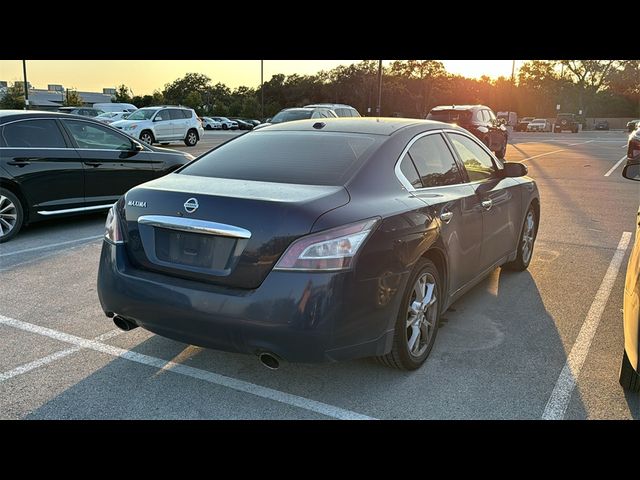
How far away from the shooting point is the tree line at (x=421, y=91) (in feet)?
222

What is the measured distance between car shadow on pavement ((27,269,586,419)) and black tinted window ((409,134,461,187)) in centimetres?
107

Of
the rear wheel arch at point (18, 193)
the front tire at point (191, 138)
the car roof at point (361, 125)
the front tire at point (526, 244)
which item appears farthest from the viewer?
the front tire at point (191, 138)

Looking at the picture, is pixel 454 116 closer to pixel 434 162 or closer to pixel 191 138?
pixel 191 138

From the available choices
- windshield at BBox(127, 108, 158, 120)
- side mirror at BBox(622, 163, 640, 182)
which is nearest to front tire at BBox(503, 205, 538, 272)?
side mirror at BBox(622, 163, 640, 182)

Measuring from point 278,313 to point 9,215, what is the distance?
5.25m

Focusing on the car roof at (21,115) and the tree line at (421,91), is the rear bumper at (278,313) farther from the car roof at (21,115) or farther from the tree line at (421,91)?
the tree line at (421,91)

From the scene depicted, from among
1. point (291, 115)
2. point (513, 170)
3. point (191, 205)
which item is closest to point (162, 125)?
point (291, 115)

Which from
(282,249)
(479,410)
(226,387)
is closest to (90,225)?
(226,387)

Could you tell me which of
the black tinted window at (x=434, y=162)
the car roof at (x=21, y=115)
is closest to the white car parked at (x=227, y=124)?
the car roof at (x=21, y=115)

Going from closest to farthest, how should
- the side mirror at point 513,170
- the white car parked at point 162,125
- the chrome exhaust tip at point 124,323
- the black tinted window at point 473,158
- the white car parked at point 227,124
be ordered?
the chrome exhaust tip at point 124,323 → the black tinted window at point 473,158 → the side mirror at point 513,170 → the white car parked at point 162,125 → the white car parked at point 227,124

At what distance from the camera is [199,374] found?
3.44 metres

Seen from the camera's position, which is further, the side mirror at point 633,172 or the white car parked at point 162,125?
the white car parked at point 162,125

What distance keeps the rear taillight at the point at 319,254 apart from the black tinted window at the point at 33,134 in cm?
536

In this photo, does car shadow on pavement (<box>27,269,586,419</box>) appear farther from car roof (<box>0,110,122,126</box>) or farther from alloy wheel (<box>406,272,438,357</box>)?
car roof (<box>0,110,122,126</box>)
